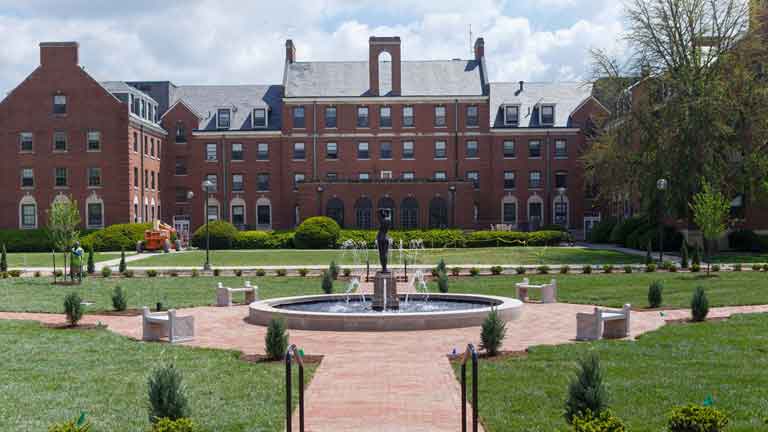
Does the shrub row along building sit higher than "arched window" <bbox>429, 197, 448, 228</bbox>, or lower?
higher

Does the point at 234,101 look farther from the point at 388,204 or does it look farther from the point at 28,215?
the point at 28,215

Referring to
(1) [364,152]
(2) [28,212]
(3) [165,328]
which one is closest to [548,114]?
(1) [364,152]

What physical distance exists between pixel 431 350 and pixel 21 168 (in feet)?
177

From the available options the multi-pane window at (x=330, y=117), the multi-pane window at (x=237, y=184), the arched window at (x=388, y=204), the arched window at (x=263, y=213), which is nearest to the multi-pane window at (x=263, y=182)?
the arched window at (x=263, y=213)

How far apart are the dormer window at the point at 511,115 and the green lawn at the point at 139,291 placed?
40.6 m

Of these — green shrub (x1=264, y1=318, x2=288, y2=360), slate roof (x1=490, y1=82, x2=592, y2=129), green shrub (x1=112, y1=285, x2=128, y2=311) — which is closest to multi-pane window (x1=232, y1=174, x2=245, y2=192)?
slate roof (x1=490, y1=82, x2=592, y2=129)

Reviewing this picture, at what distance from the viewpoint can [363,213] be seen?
62688 millimetres

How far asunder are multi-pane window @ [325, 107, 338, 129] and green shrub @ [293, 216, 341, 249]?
15661mm

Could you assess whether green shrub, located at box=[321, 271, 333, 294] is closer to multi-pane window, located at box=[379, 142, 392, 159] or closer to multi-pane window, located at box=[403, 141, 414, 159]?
multi-pane window, located at box=[379, 142, 392, 159]

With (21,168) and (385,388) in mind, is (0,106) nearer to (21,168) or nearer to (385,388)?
(21,168)

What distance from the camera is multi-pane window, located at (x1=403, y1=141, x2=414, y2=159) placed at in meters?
67.0

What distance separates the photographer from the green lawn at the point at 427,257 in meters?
39.8

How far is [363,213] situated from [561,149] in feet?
59.8

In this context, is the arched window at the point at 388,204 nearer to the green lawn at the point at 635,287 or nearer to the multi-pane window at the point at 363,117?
the multi-pane window at the point at 363,117
